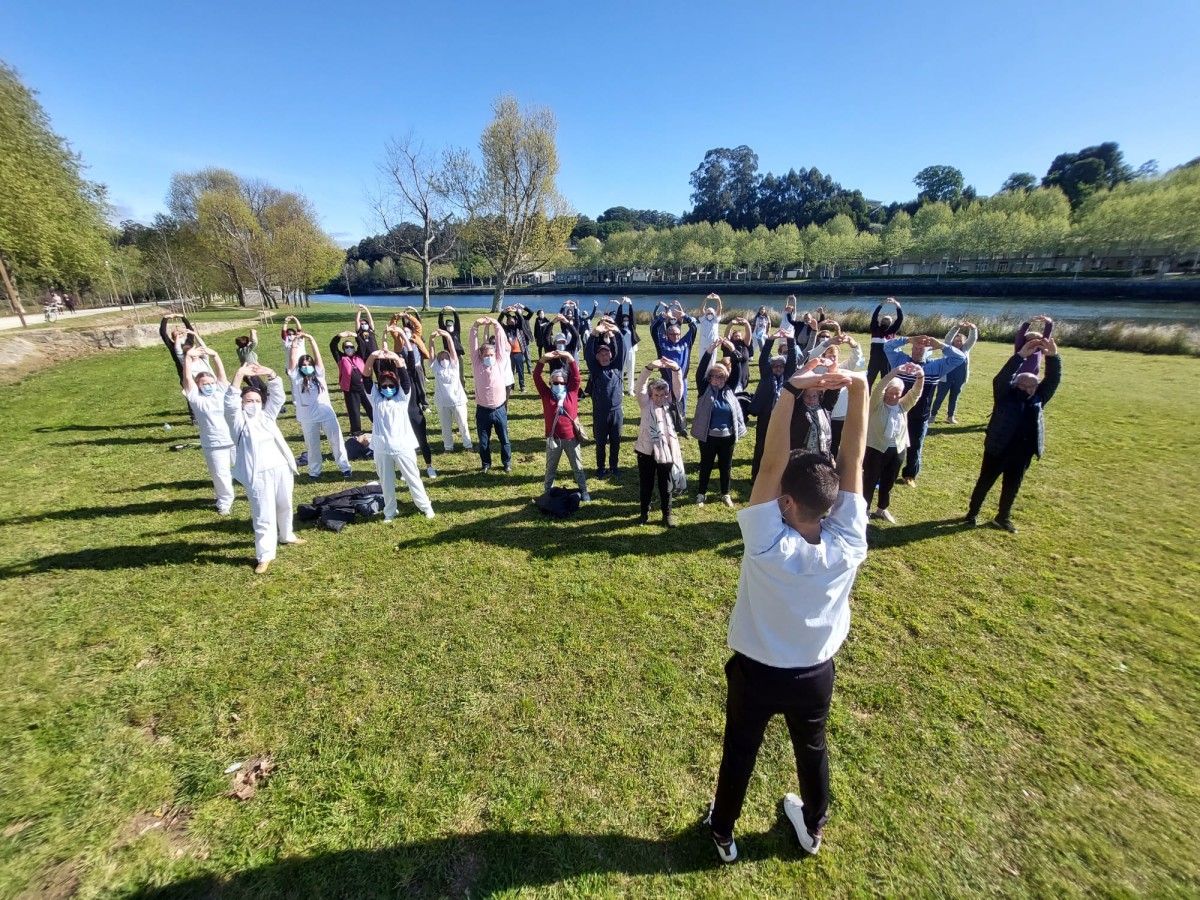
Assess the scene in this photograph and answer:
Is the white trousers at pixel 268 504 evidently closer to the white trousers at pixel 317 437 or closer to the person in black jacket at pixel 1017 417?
the white trousers at pixel 317 437

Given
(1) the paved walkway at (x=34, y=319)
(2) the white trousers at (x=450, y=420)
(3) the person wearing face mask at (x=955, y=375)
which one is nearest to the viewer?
(2) the white trousers at (x=450, y=420)

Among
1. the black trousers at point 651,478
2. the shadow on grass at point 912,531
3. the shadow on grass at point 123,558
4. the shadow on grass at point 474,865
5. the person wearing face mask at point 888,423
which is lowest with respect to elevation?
the shadow on grass at point 912,531

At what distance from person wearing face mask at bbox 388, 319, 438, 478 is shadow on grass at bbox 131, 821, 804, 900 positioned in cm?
556

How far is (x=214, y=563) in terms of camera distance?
583cm

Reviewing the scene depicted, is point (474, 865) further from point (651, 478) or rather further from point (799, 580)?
point (651, 478)

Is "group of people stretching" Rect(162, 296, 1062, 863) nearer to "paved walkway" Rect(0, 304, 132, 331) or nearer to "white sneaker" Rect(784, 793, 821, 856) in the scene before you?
"white sneaker" Rect(784, 793, 821, 856)

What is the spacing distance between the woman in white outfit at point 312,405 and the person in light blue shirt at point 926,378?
351 inches

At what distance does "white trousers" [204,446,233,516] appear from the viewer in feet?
22.6

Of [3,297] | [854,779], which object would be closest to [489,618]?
[854,779]

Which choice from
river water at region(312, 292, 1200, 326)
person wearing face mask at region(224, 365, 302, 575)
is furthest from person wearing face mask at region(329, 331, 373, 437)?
river water at region(312, 292, 1200, 326)

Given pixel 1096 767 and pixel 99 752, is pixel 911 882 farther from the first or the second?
pixel 99 752

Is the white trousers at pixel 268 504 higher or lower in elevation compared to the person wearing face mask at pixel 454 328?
lower

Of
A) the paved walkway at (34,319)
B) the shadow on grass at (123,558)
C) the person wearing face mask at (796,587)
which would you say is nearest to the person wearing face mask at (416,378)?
the shadow on grass at (123,558)

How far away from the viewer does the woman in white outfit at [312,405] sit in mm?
7650
